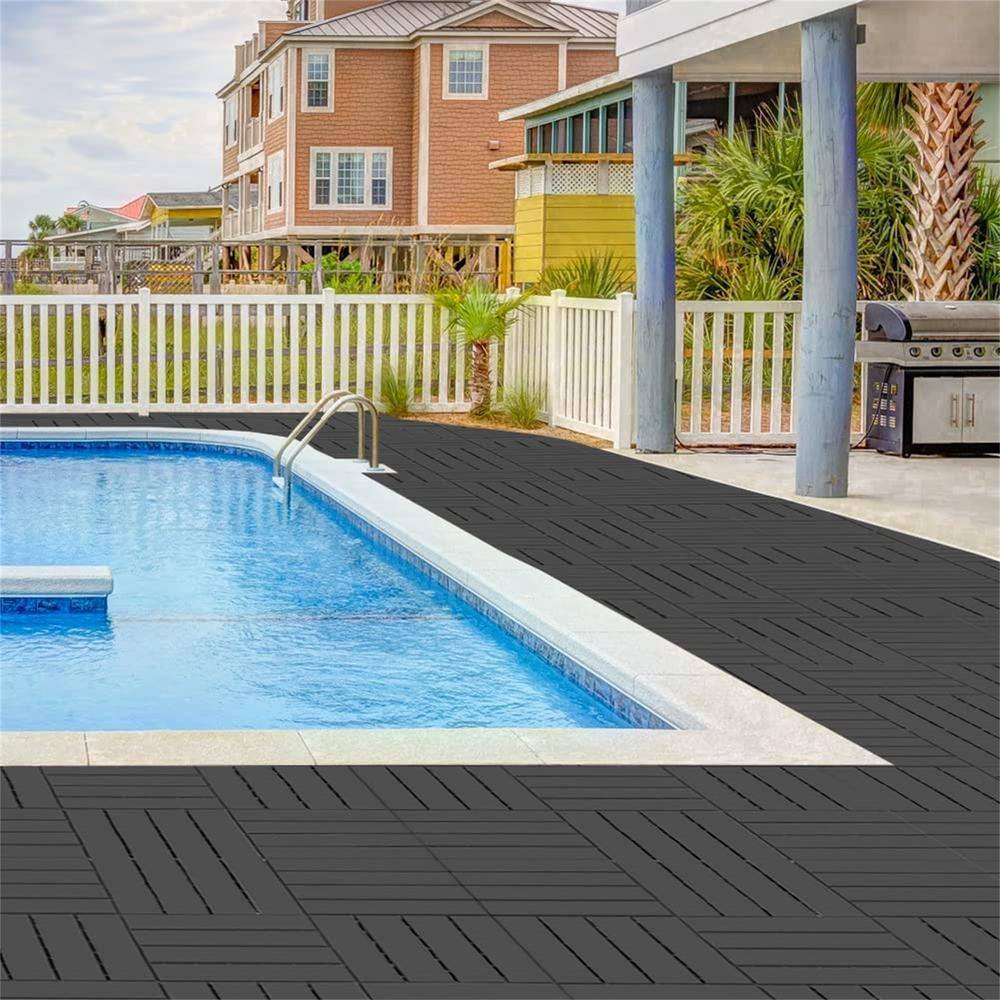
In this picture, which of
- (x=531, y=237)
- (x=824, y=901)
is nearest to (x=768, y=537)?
(x=824, y=901)

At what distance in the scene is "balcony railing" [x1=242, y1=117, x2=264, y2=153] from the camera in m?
47.2

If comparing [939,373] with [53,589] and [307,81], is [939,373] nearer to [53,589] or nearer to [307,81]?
[53,589]

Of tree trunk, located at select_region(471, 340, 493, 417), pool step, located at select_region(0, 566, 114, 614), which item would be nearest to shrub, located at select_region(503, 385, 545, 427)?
tree trunk, located at select_region(471, 340, 493, 417)

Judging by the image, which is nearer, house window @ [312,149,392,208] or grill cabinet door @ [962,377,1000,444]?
grill cabinet door @ [962,377,1000,444]

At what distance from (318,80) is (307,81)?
0.26m

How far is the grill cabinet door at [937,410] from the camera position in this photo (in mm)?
13891

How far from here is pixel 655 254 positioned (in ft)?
45.9

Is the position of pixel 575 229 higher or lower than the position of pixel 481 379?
higher

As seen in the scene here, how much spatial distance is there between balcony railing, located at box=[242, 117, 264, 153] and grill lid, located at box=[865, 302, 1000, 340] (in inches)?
1366

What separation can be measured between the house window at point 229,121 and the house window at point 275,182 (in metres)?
9.12

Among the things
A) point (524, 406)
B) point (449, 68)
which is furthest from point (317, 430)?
point (449, 68)

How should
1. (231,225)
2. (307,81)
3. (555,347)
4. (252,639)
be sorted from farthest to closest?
(231,225), (307,81), (555,347), (252,639)

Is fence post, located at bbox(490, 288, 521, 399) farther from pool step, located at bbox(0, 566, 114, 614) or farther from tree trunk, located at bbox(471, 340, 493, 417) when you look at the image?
pool step, located at bbox(0, 566, 114, 614)

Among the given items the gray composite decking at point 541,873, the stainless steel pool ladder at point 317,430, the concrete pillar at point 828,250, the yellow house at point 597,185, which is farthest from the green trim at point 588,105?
the gray composite decking at point 541,873
